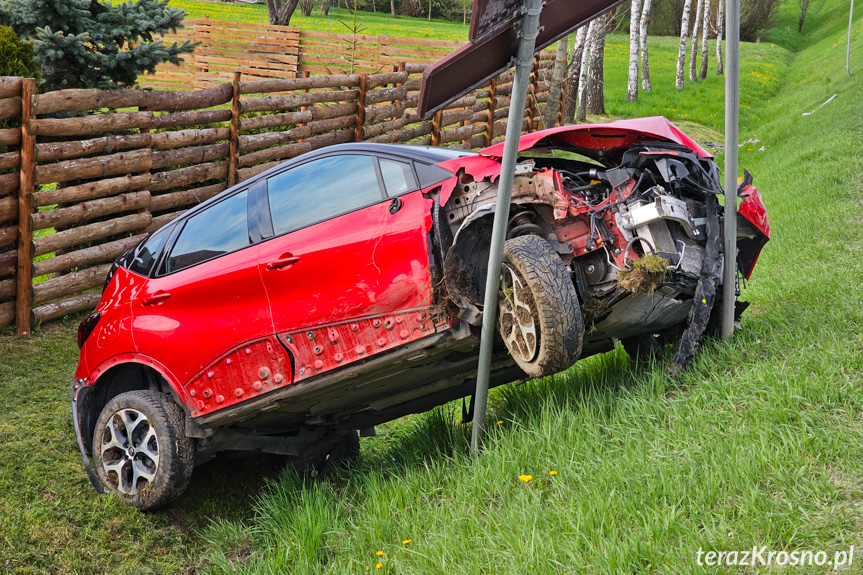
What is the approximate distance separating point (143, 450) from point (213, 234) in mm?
1493

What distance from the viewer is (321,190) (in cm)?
469

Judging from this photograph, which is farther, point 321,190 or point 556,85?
point 556,85

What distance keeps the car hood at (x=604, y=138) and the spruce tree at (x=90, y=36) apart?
6271 mm

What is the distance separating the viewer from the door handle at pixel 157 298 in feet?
16.6

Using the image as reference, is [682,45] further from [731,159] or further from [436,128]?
[731,159]

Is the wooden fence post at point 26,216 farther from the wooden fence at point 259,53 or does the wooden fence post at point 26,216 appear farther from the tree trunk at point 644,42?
the tree trunk at point 644,42

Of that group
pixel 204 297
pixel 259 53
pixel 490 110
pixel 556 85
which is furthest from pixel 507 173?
pixel 259 53

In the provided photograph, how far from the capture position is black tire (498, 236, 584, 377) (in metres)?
3.76

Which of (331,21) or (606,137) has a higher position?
(331,21)

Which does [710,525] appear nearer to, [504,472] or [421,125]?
[504,472]

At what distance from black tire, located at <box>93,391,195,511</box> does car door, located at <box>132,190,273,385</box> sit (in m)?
0.28

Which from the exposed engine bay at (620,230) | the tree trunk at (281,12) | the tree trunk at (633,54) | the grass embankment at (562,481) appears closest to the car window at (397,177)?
the exposed engine bay at (620,230)

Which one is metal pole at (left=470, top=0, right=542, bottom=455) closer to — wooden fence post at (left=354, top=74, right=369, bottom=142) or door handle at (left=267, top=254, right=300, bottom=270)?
door handle at (left=267, top=254, right=300, bottom=270)

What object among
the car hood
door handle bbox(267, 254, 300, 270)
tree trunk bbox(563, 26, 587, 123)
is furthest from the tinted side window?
tree trunk bbox(563, 26, 587, 123)
